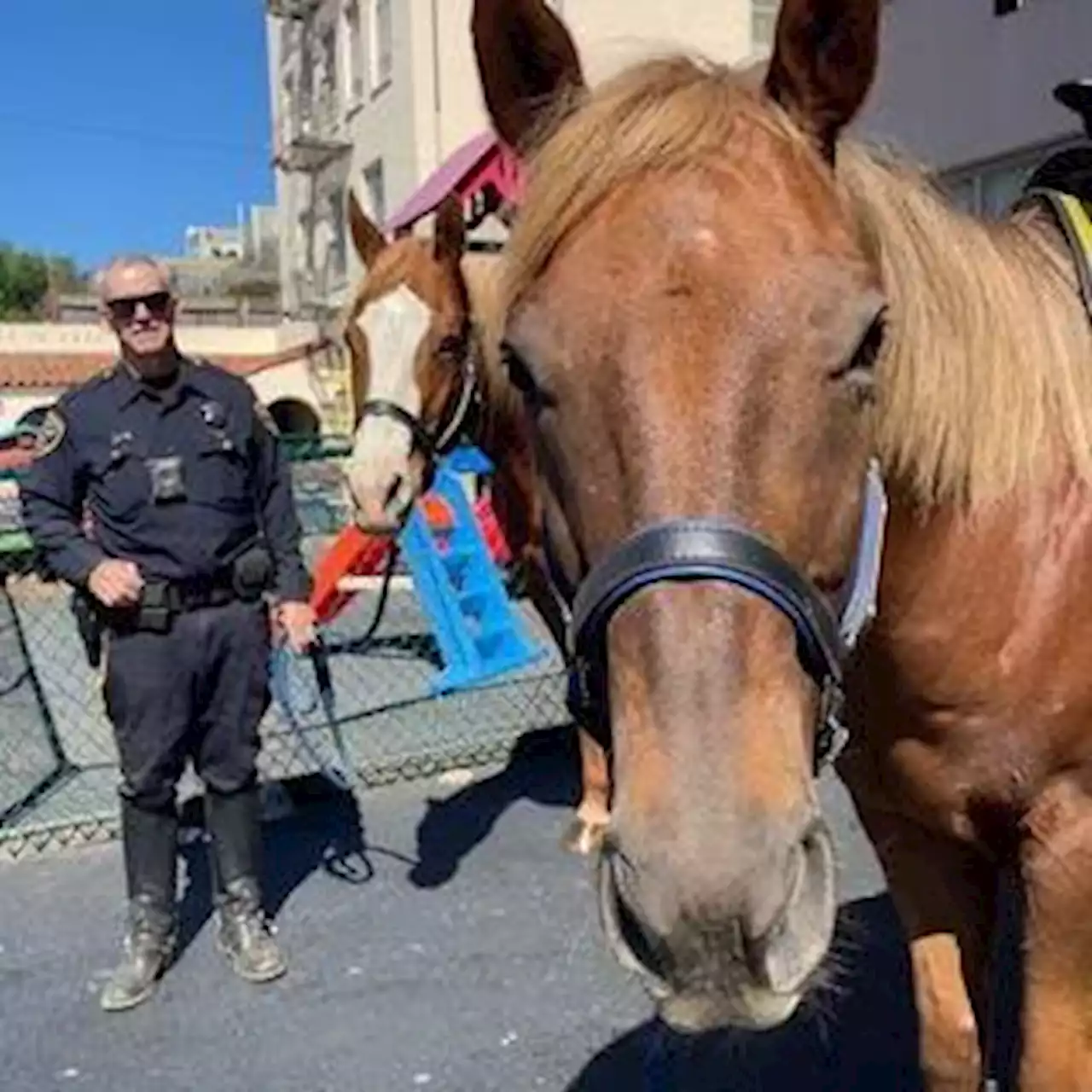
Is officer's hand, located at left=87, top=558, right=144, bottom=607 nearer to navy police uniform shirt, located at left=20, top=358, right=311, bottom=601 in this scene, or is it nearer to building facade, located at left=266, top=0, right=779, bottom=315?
navy police uniform shirt, located at left=20, top=358, right=311, bottom=601

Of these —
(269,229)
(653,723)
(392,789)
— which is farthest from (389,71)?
(269,229)

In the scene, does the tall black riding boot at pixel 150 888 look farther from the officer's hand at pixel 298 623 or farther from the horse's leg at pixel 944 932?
the horse's leg at pixel 944 932

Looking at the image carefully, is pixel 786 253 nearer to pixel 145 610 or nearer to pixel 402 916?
pixel 145 610

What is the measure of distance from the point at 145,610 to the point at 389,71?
71.8ft

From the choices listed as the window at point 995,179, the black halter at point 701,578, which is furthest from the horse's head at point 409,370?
the window at point 995,179

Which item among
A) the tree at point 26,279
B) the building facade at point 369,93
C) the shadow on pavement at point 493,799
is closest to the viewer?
the shadow on pavement at point 493,799

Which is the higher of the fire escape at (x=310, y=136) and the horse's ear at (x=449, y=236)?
the horse's ear at (x=449, y=236)

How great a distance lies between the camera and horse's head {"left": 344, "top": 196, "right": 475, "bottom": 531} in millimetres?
4395

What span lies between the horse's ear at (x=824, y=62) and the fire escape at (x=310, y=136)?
23932 millimetres

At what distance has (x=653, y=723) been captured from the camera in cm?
133

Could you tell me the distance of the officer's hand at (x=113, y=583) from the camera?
356cm

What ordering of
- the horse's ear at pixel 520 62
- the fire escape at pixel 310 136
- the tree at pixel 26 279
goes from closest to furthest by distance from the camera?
the horse's ear at pixel 520 62, the fire escape at pixel 310 136, the tree at pixel 26 279

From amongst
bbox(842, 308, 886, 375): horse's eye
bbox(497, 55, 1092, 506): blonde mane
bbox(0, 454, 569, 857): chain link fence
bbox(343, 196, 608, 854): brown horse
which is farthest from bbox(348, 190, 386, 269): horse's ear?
bbox(842, 308, 886, 375): horse's eye

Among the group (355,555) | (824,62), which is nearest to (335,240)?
(355,555)
